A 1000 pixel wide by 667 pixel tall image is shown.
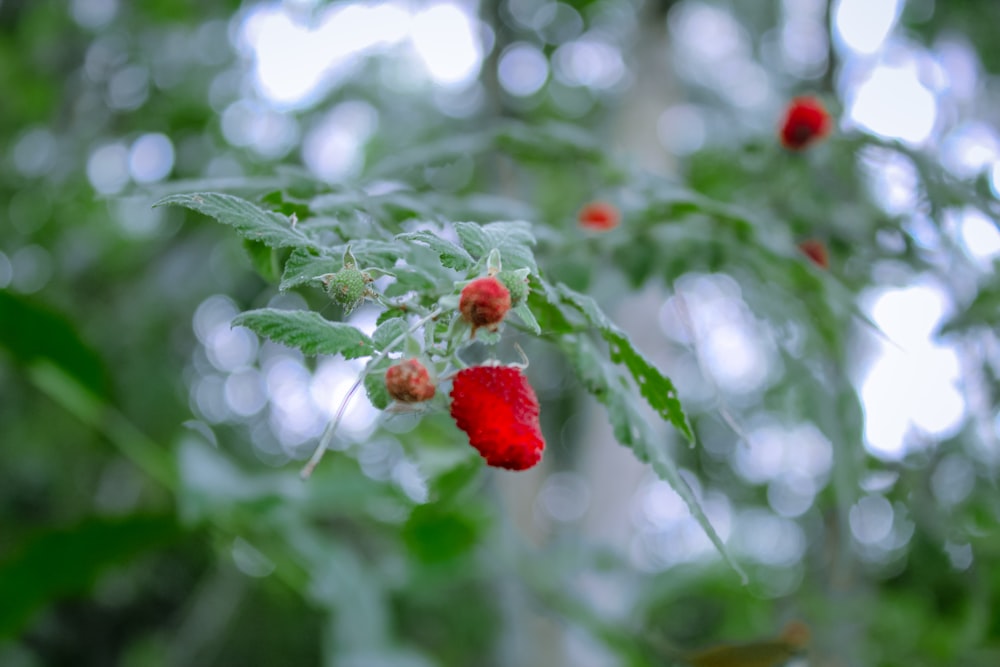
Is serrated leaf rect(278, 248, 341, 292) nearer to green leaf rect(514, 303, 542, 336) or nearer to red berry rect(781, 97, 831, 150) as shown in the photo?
green leaf rect(514, 303, 542, 336)

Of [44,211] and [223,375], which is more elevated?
[44,211]

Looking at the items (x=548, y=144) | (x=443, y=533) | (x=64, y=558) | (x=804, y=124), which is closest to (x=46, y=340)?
(x=64, y=558)

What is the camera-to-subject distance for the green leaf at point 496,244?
54 centimetres

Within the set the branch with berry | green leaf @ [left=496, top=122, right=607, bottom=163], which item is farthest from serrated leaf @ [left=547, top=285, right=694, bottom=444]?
green leaf @ [left=496, top=122, right=607, bottom=163]

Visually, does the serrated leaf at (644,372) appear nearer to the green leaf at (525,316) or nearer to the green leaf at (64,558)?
the green leaf at (525,316)

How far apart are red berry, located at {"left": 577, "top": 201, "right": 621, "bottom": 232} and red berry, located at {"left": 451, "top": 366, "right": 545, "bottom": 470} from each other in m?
0.55

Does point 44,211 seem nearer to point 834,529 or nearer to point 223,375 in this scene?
point 223,375

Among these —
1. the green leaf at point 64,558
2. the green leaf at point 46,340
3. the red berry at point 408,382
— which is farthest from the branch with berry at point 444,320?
the green leaf at point 64,558

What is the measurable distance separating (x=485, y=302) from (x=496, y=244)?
0.06 m

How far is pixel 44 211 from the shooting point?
2664 millimetres

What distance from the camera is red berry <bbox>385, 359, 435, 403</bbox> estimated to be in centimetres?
53

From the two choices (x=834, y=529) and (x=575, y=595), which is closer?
(x=834, y=529)

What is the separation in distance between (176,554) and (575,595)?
3.05m

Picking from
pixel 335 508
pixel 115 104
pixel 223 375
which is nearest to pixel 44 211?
pixel 115 104
